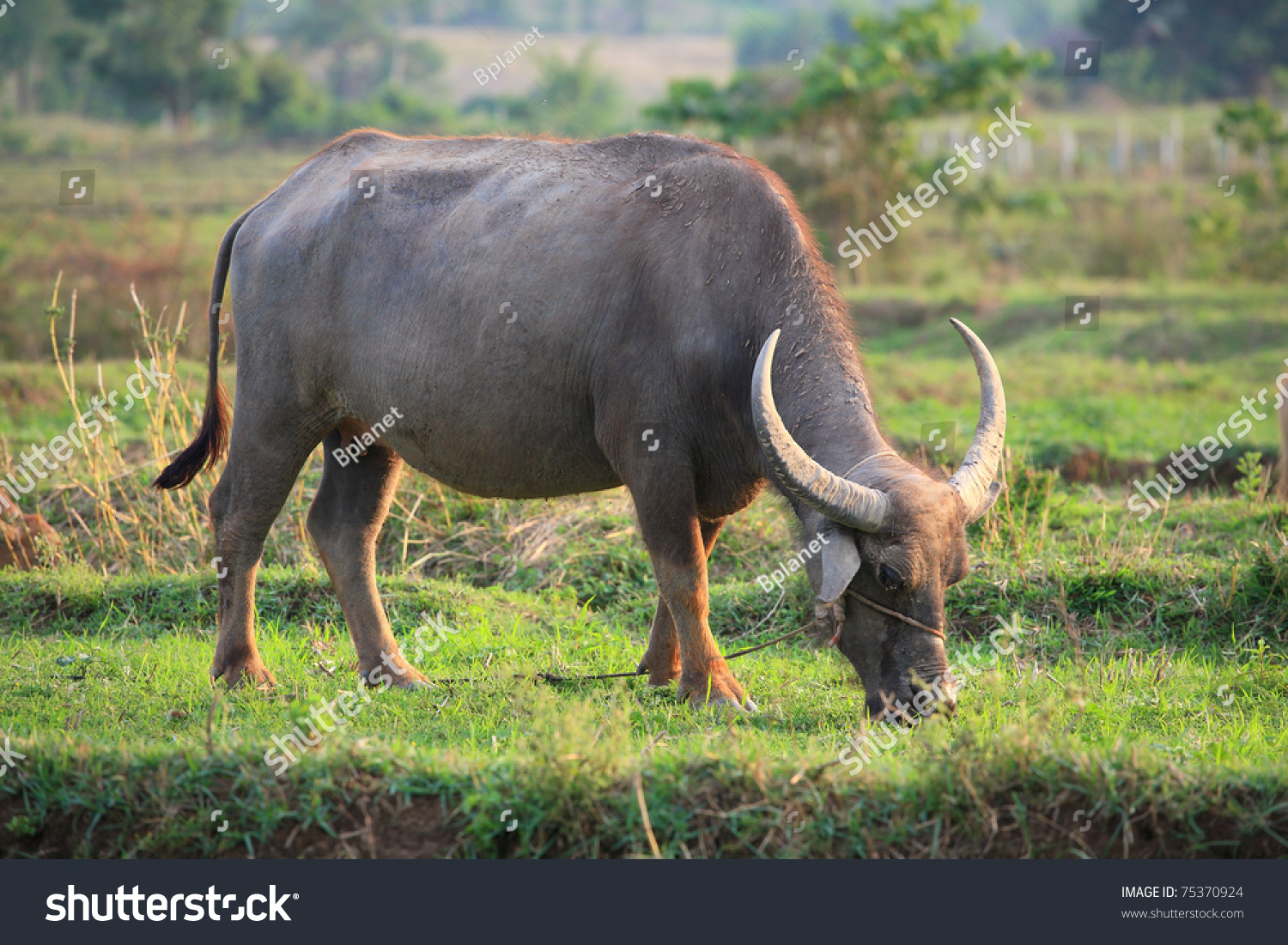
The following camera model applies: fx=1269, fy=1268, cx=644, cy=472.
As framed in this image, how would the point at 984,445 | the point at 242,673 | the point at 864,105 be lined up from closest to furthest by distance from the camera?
1. the point at 984,445
2. the point at 242,673
3. the point at 864,105

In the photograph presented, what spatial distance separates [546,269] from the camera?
5016mm

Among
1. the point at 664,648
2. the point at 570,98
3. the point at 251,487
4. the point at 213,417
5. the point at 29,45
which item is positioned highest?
→ the point at 213,417

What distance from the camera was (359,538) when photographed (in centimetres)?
567

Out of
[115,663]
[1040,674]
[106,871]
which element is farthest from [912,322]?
[106,871]

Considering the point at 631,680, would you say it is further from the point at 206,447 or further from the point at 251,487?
the point at 206,447

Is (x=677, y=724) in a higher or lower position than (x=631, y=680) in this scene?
higher

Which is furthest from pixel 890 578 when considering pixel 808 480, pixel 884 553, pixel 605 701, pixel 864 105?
pixel 864 105

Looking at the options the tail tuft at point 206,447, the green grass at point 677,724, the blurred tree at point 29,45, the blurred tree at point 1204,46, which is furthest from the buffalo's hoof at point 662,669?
the blurred tree at point 1204,46

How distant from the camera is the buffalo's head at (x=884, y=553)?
13.8 ft

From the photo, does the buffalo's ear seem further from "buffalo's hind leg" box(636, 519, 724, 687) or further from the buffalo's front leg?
"buffalo's hind leg" box(636, 519, 724, 687)

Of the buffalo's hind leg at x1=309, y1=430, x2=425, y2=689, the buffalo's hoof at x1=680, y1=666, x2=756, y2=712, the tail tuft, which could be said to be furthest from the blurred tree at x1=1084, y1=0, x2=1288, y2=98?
the buffalo's hoof at x1=680, y1=666, x2=756, y2=712

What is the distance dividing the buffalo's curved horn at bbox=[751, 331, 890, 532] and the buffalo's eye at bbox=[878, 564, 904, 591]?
157 mm

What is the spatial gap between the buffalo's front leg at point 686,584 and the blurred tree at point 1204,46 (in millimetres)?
35016

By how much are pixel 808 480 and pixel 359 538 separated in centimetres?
237
